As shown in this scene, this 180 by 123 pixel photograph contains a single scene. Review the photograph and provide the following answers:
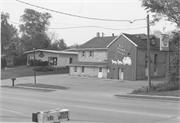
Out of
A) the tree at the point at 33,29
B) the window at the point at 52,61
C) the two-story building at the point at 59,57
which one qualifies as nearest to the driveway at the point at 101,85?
the two-story building at the point at 59,57

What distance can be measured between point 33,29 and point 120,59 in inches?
1434

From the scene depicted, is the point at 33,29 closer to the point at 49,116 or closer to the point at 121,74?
the point at 121,74

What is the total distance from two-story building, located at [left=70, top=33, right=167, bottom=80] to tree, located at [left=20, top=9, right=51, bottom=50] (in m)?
25.1

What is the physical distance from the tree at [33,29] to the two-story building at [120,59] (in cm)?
2514

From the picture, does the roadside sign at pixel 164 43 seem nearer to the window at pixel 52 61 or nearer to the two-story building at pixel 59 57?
the two-story building at pixel 59 57

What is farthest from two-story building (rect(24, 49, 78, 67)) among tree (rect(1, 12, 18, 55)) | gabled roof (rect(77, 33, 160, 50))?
tree (rect(1, 12, 18, 55))

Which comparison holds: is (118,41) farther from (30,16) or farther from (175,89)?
(30,16)

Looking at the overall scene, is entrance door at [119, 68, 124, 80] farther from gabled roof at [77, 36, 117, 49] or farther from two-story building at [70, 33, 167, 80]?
gabled roof at [77, 36, 117, 49]

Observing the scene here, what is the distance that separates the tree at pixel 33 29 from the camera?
69.3 meters

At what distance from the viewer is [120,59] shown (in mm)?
41094

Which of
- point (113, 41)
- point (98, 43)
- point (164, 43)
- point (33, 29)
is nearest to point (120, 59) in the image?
point (113, 41)

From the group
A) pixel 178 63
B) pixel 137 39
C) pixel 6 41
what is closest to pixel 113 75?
Answer: pixel 137 39

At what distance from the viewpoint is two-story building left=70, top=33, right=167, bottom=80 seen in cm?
3966

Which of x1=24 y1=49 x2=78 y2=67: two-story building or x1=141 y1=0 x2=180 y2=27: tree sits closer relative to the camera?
x1=141 y1=0 x2=180 y2=27: tree
